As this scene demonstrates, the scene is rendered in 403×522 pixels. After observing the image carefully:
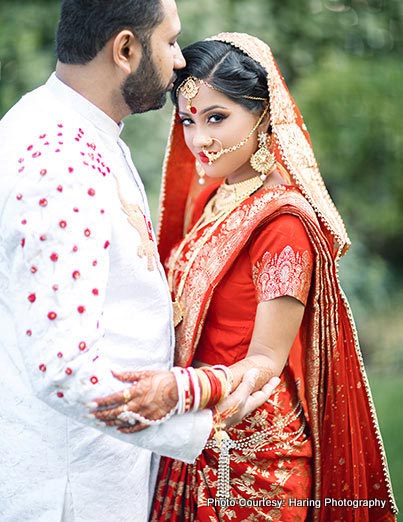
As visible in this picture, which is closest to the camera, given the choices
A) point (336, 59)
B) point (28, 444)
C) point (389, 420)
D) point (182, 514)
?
point (28, 444)

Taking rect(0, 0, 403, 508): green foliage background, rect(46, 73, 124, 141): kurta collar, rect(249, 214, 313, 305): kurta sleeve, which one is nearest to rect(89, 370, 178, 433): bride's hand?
rect(249, 214, 313, 305): kurta sleeve

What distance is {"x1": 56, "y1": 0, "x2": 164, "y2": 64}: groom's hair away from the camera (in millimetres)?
2320

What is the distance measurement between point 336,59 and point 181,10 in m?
1.90

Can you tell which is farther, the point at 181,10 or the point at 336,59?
the point at 336,59

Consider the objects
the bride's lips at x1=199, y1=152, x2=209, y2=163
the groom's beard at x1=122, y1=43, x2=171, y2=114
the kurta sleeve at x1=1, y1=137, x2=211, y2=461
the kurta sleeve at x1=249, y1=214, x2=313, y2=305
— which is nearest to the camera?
the kurta sleeve at x1=1, y1=137, x2=211, y2=461

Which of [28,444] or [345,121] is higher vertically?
[345,121]

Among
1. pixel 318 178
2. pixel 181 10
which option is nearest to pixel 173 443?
pixel 318 178

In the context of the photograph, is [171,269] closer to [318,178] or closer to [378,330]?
[318,178]

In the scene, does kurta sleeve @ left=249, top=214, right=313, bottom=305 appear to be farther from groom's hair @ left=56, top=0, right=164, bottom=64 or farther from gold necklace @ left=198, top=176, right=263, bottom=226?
groom's hair @ left=56, top=0, right=164, bottom=64

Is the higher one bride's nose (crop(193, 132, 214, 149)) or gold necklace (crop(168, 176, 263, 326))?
bride's nose (crop(193, 132, 214, 149))

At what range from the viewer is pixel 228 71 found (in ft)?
9.04

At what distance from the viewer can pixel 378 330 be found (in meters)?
7.93

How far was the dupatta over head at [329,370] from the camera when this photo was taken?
2.79m

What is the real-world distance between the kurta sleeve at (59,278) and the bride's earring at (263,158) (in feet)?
2.85
